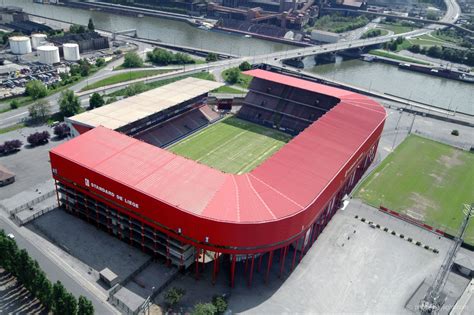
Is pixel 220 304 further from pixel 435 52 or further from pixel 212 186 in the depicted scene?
pixel 435 52

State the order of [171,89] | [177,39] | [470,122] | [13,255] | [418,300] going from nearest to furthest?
[13,255] < [418,300] < [171,89] < [470,122] < [177,39]

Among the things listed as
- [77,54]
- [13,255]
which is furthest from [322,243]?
[77,54]

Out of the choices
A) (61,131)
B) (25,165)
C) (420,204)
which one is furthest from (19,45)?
(420,204)

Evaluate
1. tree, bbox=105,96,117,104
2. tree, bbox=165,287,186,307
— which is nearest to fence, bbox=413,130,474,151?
tree, bbox=105,96,117,104

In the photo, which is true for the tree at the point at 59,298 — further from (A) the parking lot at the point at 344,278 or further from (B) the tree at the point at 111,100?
(B) the tree at the point at 111,100

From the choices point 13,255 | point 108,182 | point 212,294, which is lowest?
point 212,294

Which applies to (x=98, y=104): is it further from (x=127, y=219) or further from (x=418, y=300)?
(x=418, y=300)
